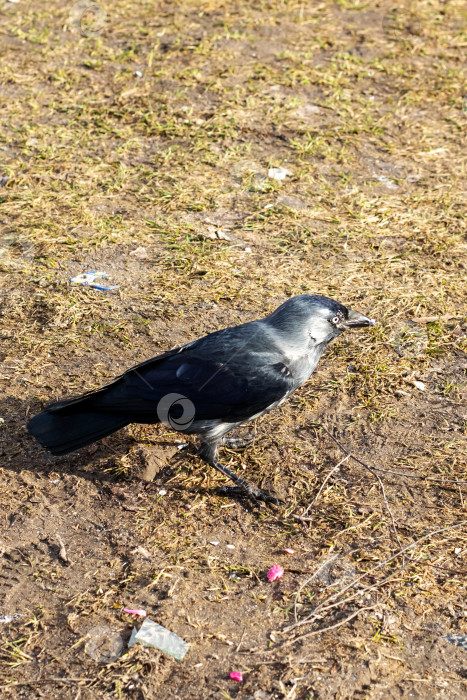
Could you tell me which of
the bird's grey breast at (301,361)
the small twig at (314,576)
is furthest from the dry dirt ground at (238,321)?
the bird's grey breast at (301,361)

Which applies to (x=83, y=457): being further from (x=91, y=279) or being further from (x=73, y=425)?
(x=91, y=279)

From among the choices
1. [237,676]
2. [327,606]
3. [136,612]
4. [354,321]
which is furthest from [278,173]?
[237,676]

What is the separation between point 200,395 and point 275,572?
100cm

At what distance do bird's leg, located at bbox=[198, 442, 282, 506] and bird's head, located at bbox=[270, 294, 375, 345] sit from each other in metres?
0.79

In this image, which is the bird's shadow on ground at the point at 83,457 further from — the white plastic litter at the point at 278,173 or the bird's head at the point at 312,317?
the white plastic litter at the point at 278,173

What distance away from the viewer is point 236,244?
20.2 feet

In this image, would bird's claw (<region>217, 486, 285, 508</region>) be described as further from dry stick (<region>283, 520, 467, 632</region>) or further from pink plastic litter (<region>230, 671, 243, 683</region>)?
pink plastic litter (<region>230, 671, 243, 683</region>)

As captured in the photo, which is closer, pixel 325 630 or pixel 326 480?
pixel 325 630

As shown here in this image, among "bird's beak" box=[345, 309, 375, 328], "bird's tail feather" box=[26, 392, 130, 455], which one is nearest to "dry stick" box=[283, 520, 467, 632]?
"bird's beak" box=[345, 309, 375, 328]

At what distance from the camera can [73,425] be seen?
4078mm

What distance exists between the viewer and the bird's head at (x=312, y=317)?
4324 millimetres

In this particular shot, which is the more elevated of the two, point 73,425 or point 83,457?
point 73,425

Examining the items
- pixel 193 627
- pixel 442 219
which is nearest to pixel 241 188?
pixel 442 219

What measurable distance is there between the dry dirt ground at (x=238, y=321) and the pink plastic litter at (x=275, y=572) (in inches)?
1.4
